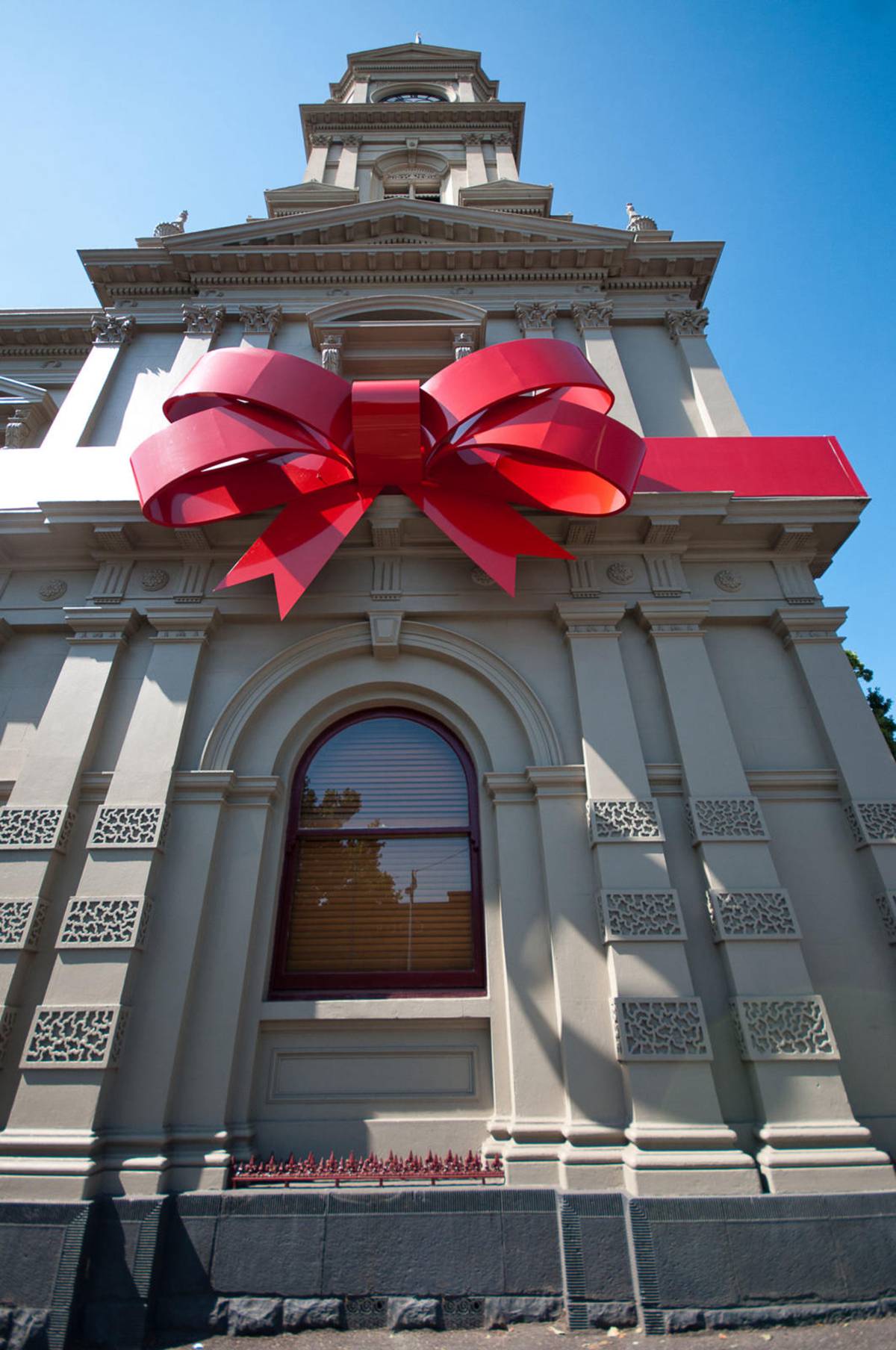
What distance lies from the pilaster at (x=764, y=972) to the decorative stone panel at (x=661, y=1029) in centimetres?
39

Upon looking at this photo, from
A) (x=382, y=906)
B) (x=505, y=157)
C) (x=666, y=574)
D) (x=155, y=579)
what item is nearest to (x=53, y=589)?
(x=155, y=579)

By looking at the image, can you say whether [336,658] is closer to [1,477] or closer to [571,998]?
[571,998]

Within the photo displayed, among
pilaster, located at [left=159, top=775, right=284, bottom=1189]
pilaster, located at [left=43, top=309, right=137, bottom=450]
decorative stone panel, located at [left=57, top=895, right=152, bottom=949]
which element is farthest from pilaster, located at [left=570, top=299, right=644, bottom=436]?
decorative stone panel, located at [left=57, top=895, right=152, bottom=949]

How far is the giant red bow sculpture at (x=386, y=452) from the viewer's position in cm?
733

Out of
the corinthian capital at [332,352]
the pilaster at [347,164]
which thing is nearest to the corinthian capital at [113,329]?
the corinthian capital at [332,352]

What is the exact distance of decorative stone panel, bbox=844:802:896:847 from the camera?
6672 mm

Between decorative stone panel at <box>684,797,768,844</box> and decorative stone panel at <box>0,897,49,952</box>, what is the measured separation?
244 inches

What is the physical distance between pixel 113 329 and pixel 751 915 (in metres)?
12.8

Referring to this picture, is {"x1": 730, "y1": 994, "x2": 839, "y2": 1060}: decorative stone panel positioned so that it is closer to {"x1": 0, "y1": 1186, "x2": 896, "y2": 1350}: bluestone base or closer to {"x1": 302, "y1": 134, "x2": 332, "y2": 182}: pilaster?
{"x1": 0, "y1": 1186, "x2": 896, "y2": 1350}: bluestone base

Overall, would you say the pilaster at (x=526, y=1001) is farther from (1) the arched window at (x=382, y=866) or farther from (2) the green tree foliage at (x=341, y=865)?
(2) the green tree foliage at (x=341, y=865)

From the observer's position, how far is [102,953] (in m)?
6.05

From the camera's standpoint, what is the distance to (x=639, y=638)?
8.02m

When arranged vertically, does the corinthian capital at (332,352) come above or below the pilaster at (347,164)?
below

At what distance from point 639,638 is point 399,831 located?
353cm
